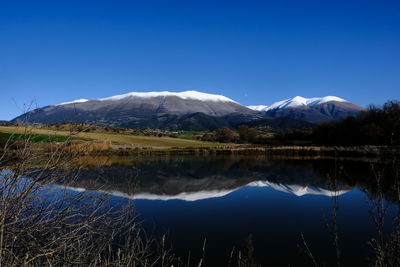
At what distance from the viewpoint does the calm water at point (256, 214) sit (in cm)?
902

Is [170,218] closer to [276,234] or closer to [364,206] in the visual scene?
[276,234]

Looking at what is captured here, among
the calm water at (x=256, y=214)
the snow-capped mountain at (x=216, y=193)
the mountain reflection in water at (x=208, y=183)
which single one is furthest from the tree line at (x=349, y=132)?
the calm water at (x=256, y=214)

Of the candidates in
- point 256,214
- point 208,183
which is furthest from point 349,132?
point 256,214

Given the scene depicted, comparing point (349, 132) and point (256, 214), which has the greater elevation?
point (349, 132)

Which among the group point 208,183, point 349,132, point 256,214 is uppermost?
point 349,132

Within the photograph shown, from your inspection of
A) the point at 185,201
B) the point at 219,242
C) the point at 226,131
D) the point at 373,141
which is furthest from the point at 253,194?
the point at 226,131

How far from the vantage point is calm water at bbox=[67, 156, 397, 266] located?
355 inches

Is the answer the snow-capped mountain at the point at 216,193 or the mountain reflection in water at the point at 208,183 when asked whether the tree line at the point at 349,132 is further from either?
the snow-capped mountain at the point at 216,193

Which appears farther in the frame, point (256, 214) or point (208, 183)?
point (208, 183)

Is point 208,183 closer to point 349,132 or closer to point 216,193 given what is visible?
point 216,193

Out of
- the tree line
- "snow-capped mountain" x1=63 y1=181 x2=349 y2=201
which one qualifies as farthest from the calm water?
the tree line

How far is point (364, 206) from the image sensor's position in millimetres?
15953

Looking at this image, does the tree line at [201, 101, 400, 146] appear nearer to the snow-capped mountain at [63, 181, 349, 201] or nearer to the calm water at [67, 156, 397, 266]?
the snow-capped mountain at [63, 181, 349, 201]

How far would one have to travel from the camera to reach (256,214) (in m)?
14.6
